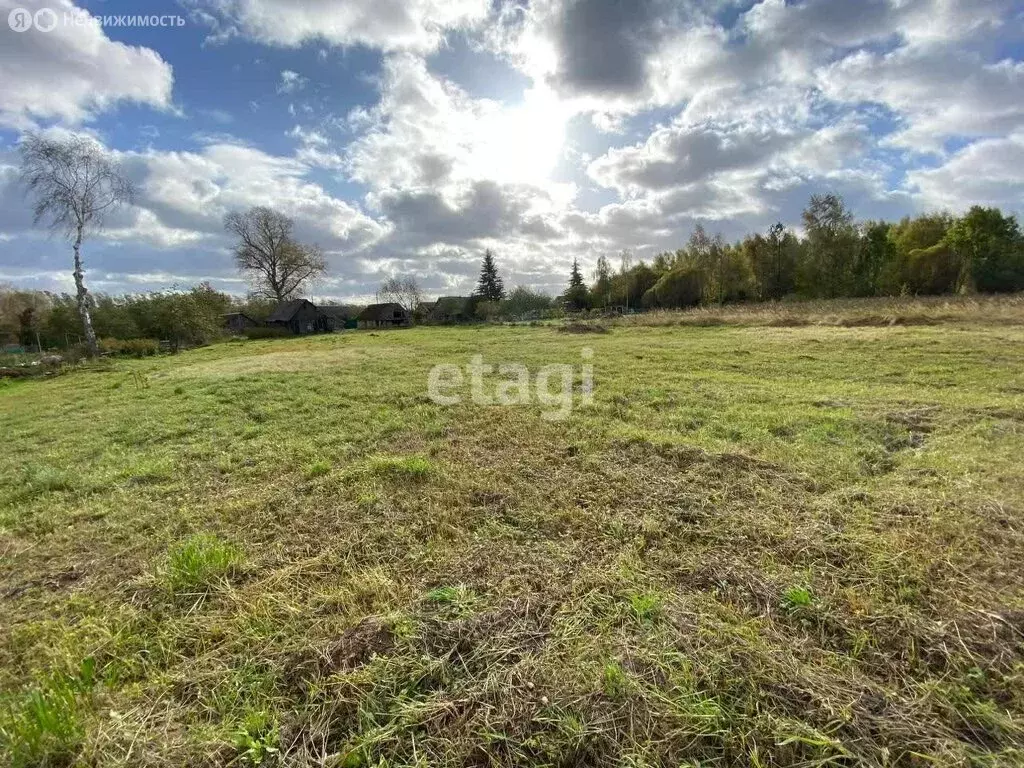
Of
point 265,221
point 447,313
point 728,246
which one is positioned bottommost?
point 447,313

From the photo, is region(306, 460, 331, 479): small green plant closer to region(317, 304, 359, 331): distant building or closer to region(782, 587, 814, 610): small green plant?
region(782, 587, 814, 610): small green plant

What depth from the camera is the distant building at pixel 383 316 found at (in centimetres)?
6097

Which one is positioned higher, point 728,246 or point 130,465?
point 728,246

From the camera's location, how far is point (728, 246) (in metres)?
42.5

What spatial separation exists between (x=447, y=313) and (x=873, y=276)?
158ft

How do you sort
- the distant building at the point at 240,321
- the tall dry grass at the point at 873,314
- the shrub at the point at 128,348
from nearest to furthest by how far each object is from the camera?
the tall dry grass at the point at 873,314
the shrub at the point at 128,348
the distant building at the point at 240,321

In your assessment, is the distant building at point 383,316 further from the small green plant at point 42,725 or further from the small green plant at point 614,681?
the small green plant at point 614,681

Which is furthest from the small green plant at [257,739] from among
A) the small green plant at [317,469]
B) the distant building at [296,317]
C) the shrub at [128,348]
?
the distant building at [296,317]

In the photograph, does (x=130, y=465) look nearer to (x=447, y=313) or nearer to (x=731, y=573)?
(x=731, y=573)

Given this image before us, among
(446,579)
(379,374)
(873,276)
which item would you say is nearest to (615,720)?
(446,579)

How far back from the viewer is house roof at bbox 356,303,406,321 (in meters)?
61.0

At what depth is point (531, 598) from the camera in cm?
253

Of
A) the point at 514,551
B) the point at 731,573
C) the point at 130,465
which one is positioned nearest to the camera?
the point at 731,573

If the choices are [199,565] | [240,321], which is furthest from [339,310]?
[199,565]
